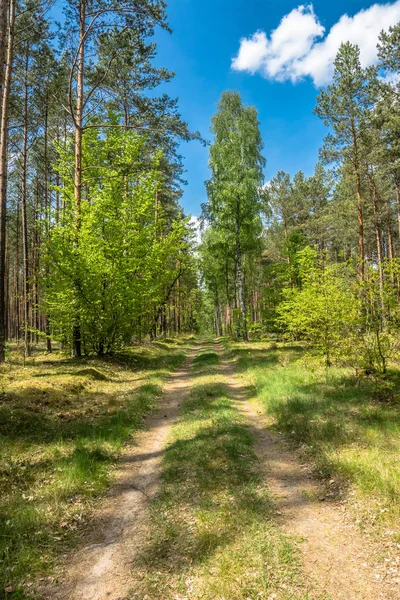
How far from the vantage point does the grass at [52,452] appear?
151 inches

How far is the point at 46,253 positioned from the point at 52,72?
9.38m

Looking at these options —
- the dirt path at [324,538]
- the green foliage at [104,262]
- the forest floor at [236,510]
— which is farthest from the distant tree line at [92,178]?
the dirt path at [324,538]

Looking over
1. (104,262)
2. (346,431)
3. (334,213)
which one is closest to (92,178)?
(104,262)

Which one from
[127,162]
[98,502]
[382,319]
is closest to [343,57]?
[127,162]

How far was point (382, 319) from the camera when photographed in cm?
938

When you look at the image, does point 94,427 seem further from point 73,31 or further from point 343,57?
point 343,57

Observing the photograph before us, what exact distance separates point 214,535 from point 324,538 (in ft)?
4.33

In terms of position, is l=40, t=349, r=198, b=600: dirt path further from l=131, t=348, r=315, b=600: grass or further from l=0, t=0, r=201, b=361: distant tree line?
l=0, t=0, r=201, b=361: distant tree line

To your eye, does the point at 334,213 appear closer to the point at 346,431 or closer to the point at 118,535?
the point at 346,431

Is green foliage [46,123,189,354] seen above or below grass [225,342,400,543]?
above

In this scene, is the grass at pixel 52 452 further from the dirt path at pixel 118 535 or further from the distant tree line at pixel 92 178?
the distant tree line at pixel 92 178

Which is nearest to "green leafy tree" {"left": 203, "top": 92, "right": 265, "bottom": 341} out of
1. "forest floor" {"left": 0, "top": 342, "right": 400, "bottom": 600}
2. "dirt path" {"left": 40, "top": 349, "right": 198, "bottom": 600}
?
"forest floor" {"left": 0, "top": 342, "right": 400, "bottom": 600}

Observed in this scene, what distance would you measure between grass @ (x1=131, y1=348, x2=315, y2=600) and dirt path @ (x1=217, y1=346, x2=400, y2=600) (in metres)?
0.21

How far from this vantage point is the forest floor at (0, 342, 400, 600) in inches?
130
